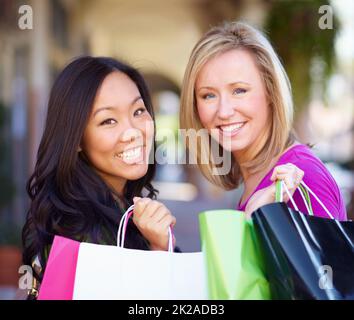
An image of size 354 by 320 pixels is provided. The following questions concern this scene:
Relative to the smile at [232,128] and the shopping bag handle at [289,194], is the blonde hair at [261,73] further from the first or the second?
the shopping bag handle at [289,194]

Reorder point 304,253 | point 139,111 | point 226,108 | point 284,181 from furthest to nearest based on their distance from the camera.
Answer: point 139,111
point 226,108
point 284,181
point 304,253

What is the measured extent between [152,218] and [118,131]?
379 mm

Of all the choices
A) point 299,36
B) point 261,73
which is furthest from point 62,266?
point 299,36

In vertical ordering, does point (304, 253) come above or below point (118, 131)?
below

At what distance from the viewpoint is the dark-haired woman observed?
1778mm

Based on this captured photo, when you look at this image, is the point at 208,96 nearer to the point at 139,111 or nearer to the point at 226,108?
the point at 226,108

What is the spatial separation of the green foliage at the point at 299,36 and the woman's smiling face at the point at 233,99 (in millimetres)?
3452

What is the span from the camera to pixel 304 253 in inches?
55.2

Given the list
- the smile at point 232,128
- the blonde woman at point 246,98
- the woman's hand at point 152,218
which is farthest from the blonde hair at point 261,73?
the woman's hand at point 152,218

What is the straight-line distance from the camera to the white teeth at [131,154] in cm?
196

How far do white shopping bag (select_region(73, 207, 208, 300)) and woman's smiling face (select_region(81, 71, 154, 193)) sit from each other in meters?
0.47

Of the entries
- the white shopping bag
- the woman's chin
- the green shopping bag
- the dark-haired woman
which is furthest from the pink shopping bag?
the woman's chin

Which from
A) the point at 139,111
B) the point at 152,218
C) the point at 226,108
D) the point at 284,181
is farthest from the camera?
the point at 139,111
